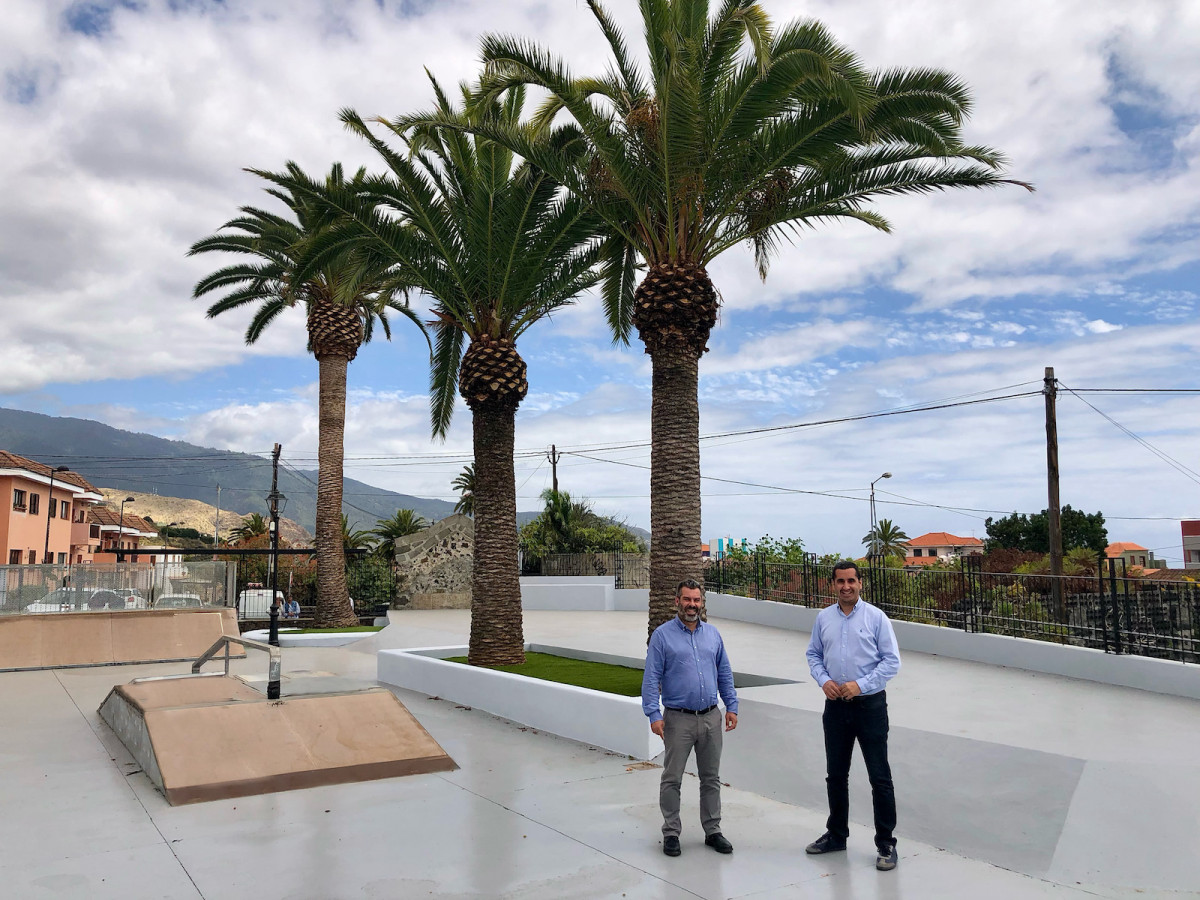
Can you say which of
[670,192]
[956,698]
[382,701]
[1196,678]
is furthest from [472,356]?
[1196,678]

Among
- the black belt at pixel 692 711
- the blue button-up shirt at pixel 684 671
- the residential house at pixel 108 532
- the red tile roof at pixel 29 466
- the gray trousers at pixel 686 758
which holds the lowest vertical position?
the gray trousers at pixel 686 758

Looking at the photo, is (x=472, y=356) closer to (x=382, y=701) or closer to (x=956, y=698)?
(x=382, y=701)

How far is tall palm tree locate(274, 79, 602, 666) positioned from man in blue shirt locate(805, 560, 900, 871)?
26.8ft

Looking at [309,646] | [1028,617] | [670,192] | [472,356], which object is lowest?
[309,646]

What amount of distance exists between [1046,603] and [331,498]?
18333mm

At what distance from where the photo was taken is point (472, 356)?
1407cm

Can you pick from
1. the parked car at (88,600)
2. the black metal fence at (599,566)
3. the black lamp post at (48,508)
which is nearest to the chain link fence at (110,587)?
the parked car at (88,600)

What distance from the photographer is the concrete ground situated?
5.55 meters

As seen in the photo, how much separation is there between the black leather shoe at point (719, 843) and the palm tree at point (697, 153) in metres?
4.55

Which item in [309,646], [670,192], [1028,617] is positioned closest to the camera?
[670,192]

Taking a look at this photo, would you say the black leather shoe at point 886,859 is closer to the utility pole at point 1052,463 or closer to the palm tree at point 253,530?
the utility pole at point 1052,463

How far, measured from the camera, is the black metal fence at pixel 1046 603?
11.3 meters

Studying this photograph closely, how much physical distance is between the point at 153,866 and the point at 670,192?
29.8ft

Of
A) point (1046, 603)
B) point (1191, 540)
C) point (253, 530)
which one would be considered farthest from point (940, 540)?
point (1046, 603)
